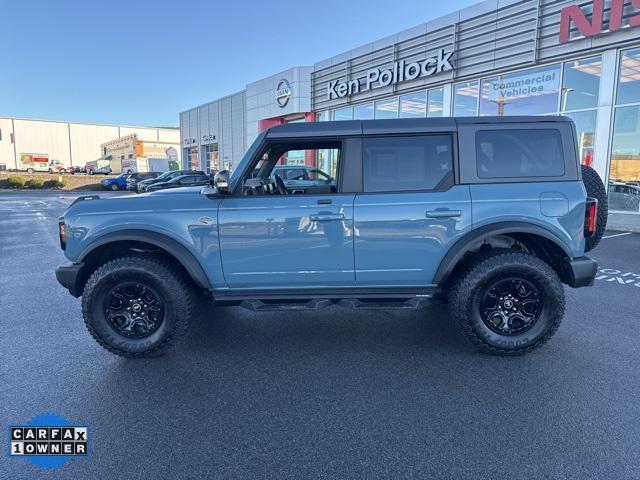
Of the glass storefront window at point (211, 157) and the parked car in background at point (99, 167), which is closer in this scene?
the glass storefront window at point (211, 157)

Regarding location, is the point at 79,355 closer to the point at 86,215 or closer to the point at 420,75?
the point at 86,215

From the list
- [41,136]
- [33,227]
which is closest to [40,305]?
[33,227]

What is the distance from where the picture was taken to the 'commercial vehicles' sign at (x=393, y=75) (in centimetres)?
1441

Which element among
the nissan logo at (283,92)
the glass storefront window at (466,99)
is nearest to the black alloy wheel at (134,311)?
the glass storefront window at (466,99)

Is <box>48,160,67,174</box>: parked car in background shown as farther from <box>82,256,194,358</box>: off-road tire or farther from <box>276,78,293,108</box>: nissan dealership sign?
<box>82,256,194,358</box>: off-road tire

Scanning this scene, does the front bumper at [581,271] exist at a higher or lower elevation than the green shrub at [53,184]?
lower

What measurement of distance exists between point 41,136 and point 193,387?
84.2 metres

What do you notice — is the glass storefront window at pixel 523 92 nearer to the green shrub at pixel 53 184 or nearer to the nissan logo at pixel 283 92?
the nissan logo at pixel 283 92

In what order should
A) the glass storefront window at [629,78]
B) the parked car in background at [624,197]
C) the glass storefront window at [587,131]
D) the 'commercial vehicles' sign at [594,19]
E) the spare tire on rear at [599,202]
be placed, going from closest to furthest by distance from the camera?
the spare tire on rear at [599,202]
the 'commercial vehicles' sign at [594,19]
the glass storefront window at [629,78]
the parked car in background at [624,197]
the glass storefront window at [587,131]

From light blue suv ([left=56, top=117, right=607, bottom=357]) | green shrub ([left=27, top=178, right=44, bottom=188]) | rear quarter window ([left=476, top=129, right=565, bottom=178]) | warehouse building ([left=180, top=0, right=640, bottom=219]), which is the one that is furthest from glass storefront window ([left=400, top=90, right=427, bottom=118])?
green shrub ([left=27, top=178, right=44, bottom=188])

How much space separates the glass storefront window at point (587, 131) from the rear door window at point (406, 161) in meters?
9.88

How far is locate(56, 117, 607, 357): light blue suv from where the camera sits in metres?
3.33

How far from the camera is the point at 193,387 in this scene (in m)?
2.99

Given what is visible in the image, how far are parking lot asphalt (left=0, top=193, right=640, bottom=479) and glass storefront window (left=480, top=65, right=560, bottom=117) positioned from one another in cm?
970
